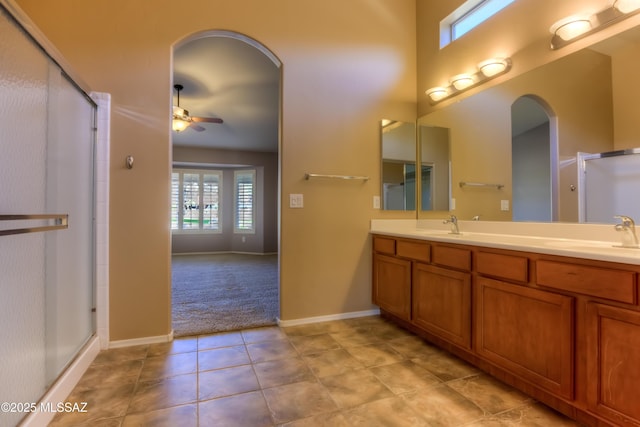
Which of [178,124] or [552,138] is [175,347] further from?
[552,138]

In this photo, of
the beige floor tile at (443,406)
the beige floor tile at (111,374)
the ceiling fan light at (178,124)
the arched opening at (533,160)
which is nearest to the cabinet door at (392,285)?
the beige floor tile at (443,406)

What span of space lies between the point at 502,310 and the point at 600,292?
0.48 m

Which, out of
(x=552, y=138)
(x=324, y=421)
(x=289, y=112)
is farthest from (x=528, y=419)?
(x=289, y=112)


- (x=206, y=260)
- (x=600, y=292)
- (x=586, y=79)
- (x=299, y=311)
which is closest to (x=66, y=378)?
(x=299, y=311)

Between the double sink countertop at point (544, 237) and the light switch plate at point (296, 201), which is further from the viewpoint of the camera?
the light switch plate at point (296, 201)

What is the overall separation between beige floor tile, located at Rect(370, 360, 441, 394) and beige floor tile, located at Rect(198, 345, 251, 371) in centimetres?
86

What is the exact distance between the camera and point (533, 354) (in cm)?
151

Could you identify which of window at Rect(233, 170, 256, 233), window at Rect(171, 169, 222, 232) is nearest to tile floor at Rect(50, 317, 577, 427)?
window at Rect(233, 170, 256, 233)

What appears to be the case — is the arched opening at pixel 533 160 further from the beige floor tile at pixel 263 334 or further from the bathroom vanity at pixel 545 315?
the beige floor tile at pixel 263 334

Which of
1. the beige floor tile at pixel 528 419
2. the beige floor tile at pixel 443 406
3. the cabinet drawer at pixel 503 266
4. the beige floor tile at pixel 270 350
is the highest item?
the cabinet drawer at pixel 503 266

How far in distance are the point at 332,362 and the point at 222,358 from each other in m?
0.73

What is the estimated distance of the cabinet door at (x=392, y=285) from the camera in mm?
2429

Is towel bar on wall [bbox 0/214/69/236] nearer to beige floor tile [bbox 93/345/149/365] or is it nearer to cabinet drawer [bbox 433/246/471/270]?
beige floor tile [bbox 93/345/149/365]

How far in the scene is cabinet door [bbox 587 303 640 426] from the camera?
116 cm
